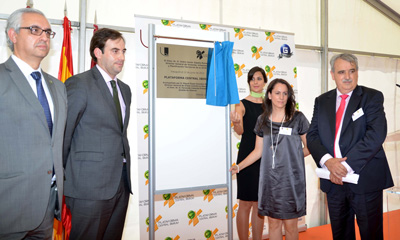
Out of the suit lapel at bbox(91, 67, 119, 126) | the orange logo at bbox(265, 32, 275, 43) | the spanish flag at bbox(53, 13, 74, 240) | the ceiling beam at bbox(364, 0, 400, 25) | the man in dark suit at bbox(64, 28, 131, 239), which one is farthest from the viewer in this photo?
the ceiling beam at bbox(364, 0, 400, 25)

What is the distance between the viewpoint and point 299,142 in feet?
7.93

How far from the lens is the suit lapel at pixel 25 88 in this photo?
1529 mm

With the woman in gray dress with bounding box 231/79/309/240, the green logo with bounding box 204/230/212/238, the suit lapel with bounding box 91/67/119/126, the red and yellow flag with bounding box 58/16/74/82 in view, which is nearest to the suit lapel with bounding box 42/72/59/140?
the suit lapel with bounding box 91/67/119/126

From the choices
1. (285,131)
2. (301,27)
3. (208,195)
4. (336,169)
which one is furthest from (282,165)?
(301,27)

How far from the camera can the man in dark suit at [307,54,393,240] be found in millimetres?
2016

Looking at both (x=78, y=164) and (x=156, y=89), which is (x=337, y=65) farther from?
(x=78, y=164)

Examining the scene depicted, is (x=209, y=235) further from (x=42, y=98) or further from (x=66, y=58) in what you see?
(x=42, y=98)

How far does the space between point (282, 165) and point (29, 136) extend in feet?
5.55

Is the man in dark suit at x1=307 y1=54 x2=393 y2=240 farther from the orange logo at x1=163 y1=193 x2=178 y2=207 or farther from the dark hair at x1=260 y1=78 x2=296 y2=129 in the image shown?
the orange logo at x1=163 y1=193 x2=178 y2=207

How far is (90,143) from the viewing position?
1845mm

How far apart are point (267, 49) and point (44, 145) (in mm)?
3033

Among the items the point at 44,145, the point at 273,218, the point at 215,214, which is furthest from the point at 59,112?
the point at 215,214

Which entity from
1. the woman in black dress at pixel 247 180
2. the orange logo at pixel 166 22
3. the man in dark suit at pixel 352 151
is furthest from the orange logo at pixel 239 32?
the man in dark suit at pixel 352 151

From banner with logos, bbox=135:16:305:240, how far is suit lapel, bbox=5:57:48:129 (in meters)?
1.39
